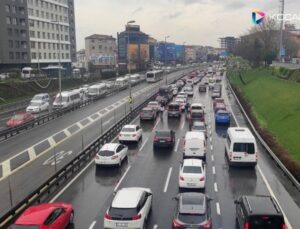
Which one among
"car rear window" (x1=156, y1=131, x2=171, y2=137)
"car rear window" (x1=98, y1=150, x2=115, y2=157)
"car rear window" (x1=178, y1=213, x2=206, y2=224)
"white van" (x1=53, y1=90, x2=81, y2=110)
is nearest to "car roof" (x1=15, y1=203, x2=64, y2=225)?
"car rear window" (x1=178, y1=213, x2=206, y2=224)

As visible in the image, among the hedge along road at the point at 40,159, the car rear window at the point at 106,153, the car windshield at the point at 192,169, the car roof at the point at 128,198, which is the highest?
the car roof at the point at 128,198

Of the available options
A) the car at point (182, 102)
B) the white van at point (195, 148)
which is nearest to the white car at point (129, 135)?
the white van at point (195, 148)

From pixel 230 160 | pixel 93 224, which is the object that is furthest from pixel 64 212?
pixel 230 160

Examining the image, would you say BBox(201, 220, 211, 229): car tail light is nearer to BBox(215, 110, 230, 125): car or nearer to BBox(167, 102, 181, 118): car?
BBox(215, 110, 230, 125): car

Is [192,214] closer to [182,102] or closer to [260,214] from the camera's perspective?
[260,214]

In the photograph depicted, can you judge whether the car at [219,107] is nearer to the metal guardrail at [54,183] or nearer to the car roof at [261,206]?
the metal guardrail at [54,183]

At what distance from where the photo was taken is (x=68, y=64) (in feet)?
422

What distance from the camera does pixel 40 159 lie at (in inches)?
1247

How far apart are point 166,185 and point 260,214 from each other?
31.1ft

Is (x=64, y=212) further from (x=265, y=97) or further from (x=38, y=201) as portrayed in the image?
(x=265, y=97)

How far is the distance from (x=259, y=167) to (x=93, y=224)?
1425 centimetres

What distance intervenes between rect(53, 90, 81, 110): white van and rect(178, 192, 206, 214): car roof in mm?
41643

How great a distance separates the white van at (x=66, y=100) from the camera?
58.5 m

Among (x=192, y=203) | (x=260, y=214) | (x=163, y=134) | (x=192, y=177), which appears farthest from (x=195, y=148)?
(x=260, y=214)
